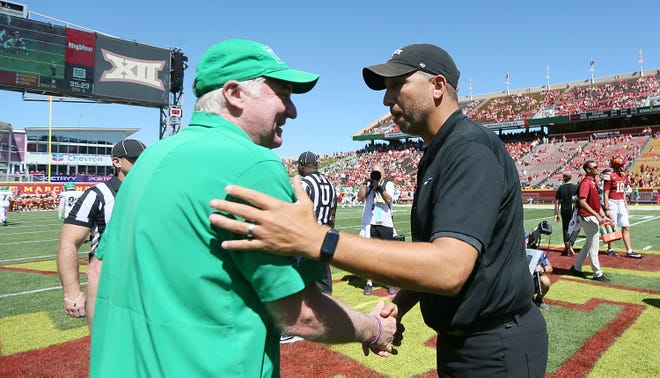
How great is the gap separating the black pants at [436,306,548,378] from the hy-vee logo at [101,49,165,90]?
2687cm

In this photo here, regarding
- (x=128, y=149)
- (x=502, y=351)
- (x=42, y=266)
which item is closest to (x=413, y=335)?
(x=502, y=351)

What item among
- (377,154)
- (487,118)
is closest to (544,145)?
(487,118)

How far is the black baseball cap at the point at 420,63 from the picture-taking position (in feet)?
6.57

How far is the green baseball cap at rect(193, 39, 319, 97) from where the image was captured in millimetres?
1543

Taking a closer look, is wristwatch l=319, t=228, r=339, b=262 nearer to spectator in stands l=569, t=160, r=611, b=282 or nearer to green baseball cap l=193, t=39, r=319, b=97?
green baseball cap l=193, t=39, r=319, b=97

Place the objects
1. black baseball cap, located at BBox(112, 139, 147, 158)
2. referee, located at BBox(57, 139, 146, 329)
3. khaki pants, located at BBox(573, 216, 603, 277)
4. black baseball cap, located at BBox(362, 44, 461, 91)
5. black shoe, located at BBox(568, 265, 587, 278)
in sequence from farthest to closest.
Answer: black shoe, located at BBox(568, 265, 587, 278), khaki pants, located at BBox(573, 216, 603, 277), black baseball cap, located at BBox(112, 139, 147, 158), referee, located at BBox(57, 139, 146, 329), black baseball cap, located at BBox(362, 44, 461, 91)

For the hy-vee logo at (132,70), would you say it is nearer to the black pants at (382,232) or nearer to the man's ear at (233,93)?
the black pants at (382,232)

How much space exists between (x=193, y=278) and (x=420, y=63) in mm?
1441

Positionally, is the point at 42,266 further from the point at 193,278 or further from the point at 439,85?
the point at 439,85

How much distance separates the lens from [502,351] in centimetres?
190

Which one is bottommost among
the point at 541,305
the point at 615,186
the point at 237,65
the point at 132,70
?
the point at 541,305

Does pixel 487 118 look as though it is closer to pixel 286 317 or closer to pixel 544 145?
pixel 544 145

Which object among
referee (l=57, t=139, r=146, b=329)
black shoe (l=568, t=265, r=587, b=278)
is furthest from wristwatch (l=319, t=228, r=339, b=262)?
black shoe (l=568, t=265, r=587, b=278)

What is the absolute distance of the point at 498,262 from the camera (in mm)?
1811
